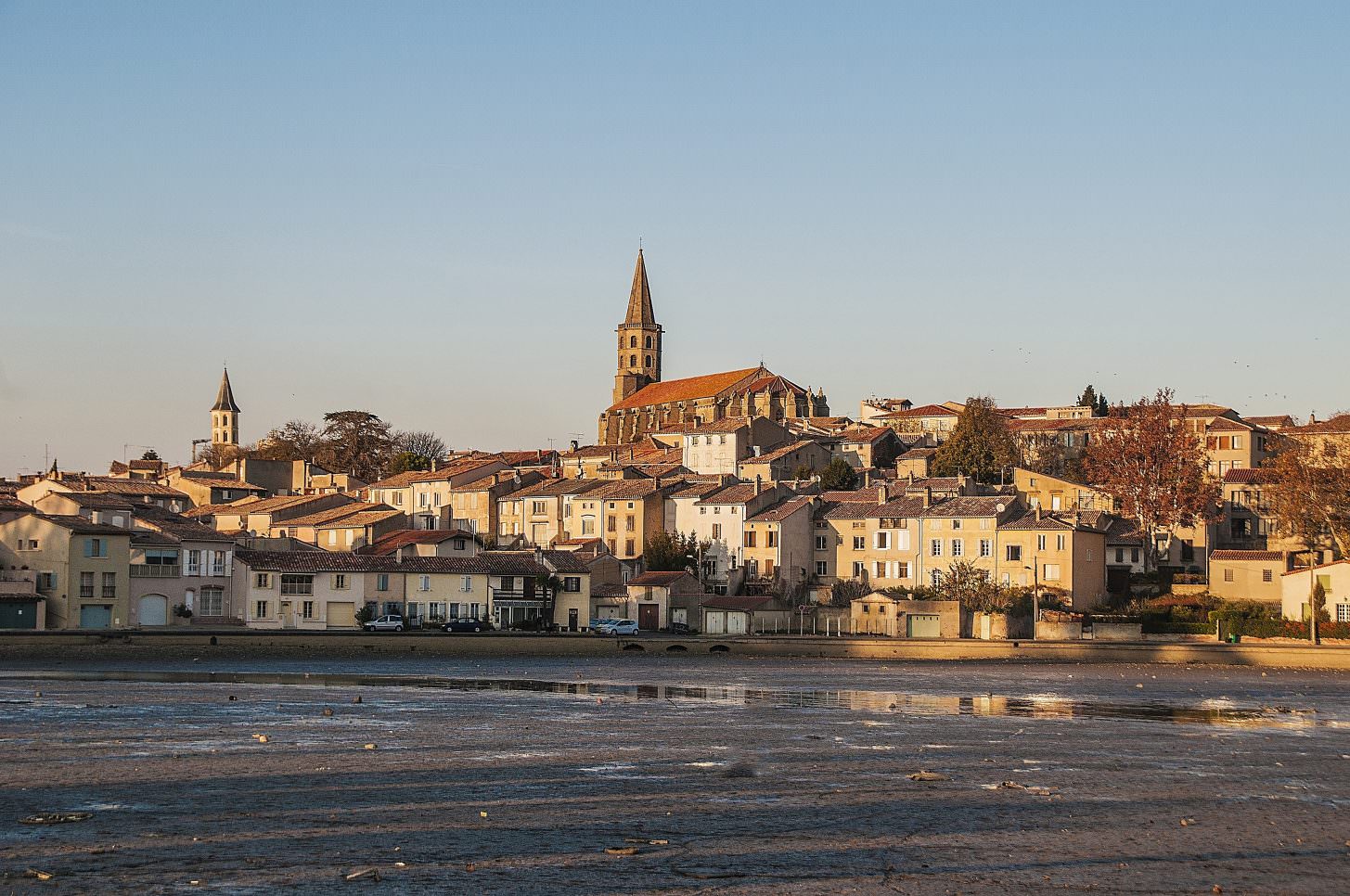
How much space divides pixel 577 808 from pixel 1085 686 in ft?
124

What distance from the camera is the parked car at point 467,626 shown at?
83.9m

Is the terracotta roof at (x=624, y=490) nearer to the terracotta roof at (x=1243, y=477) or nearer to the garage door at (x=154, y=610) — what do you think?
the garage door at (x=154, y=610)

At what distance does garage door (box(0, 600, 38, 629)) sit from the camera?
235 ft

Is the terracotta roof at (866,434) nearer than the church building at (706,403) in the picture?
Yes

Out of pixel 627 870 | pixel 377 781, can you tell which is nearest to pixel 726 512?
pixel 377 781

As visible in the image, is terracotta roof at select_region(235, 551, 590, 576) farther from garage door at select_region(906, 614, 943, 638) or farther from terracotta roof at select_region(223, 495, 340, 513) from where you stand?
terracotta roof at select_region(223, 495, 340, 513)

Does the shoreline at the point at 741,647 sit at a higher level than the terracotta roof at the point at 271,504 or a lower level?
lower

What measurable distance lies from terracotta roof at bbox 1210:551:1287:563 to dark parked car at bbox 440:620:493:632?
141 feet

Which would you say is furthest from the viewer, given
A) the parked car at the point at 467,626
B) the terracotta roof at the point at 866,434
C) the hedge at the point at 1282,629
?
the terracotta roof at the point at 866,434

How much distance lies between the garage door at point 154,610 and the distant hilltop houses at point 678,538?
0.14 meters

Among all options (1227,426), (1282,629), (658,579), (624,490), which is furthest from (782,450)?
(1282,629)

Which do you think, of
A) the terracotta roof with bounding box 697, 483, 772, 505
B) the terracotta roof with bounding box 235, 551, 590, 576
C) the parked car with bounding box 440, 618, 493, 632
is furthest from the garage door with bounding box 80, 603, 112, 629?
the terracotta roof with bounding box 697, 483, 772, 505

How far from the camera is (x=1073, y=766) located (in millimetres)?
33500

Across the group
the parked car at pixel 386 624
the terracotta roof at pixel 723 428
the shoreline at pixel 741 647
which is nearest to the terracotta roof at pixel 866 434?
the terracotta roof at pixel 723 428
